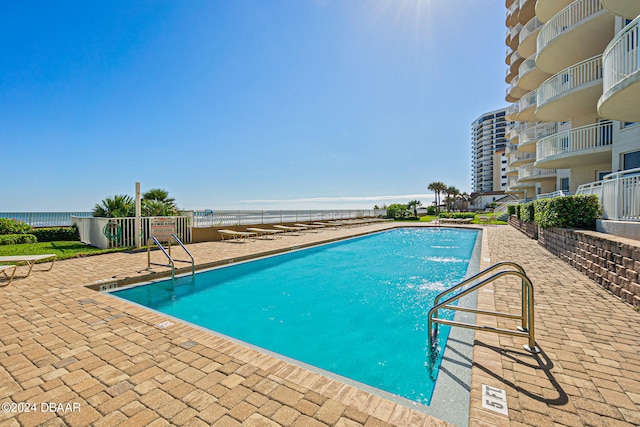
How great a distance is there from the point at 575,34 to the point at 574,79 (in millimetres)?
1965

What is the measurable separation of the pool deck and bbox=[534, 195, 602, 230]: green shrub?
12.9 ft

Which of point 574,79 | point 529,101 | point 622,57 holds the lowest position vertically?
point 622,57

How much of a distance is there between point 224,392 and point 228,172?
3563 centimetres

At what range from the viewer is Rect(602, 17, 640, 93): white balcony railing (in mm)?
6109

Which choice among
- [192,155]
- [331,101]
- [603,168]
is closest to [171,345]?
[603,168]

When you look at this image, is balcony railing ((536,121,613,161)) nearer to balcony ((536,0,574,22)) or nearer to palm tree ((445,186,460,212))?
balcony ((536,0,574,22))

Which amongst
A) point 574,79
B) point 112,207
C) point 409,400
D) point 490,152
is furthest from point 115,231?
point 490,152

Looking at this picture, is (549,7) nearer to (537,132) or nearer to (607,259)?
(537,132)

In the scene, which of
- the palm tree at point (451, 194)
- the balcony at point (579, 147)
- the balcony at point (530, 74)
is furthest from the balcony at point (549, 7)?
the palm tree at point (451, 194)

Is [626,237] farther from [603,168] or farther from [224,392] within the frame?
[603,168]

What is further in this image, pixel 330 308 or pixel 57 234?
pixel 57 234

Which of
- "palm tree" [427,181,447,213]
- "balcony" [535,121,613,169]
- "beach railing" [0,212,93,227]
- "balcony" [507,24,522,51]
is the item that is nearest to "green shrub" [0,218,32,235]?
"beach railing" [0,212,93,227]

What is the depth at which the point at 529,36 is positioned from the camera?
20.6 metres

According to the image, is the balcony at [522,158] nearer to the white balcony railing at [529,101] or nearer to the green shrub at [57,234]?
the white balcony railing at [529,101]
